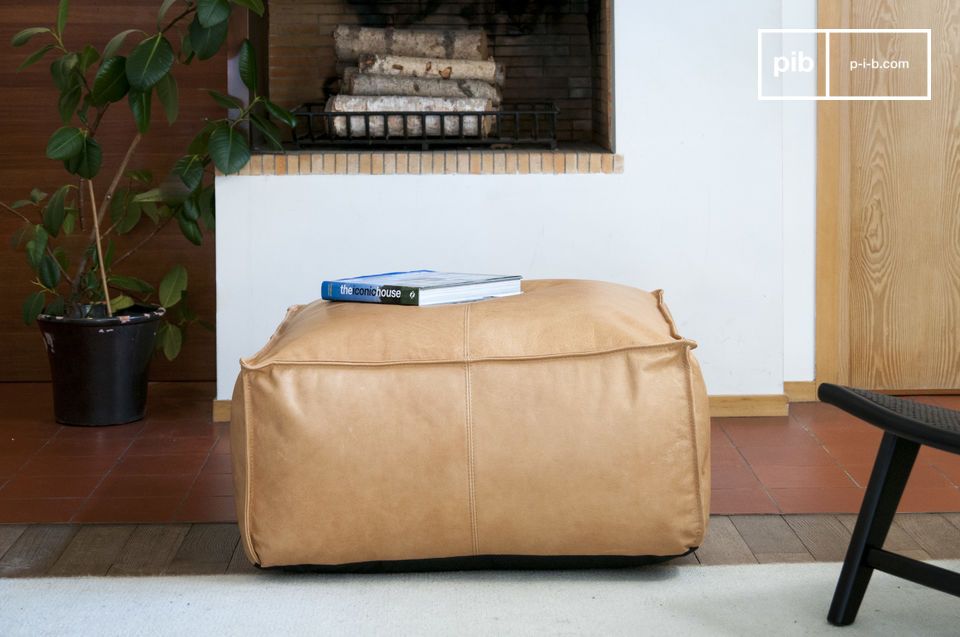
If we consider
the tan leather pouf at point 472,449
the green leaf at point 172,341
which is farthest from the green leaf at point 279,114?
the tan leather pouf at point 472,449

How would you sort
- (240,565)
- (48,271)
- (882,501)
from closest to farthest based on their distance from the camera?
(882,501), (240,565), (48,271)

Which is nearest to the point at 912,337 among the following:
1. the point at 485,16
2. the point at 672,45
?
the point at 672,45

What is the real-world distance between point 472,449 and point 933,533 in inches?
40.5

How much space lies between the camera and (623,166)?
3521 mm

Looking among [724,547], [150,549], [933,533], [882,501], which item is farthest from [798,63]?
[150,549]

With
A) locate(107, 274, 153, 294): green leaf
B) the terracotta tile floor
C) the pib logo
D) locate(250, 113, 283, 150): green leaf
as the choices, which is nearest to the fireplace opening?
locate(250, 113, 283, 150): green leaf

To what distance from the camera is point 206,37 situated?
325 cm

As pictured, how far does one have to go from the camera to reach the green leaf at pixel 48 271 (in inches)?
138

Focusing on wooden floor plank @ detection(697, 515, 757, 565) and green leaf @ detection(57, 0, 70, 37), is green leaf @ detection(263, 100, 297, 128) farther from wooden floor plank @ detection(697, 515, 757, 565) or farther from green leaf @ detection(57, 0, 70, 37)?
wooden floor plank @ detection(697, 515, 757, 565)

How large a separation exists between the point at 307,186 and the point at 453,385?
1.51 metres

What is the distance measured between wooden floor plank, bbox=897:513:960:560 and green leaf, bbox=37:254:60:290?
7.85 ft

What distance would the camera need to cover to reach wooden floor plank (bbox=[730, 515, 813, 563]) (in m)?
2.37

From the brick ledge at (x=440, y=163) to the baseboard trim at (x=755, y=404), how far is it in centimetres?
75

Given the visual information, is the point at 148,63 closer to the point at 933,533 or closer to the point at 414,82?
the point at 414,82
